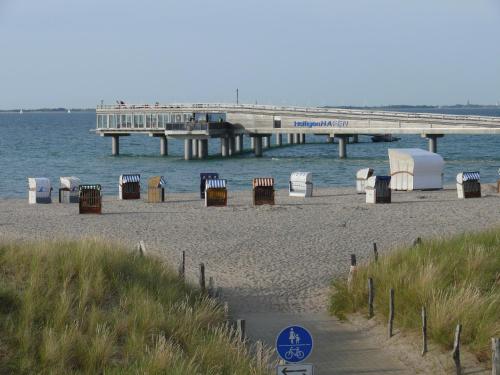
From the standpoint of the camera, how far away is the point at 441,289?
11.8m

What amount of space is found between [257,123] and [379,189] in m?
30.0

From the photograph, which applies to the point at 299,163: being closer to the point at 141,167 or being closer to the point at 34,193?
the point at 141,167

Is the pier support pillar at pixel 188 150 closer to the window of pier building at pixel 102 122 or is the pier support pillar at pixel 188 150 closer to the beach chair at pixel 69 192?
the window of pier building at pixel 102 122

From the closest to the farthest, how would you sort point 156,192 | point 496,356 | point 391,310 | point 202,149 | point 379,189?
point 496,356 → point 391,310 → point 379,189 → point 156,192 → point 202,149

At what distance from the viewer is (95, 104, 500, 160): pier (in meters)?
50.8

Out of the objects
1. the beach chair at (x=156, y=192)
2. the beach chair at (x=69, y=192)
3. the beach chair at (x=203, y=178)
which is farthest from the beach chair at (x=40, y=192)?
the beach chair at (x=203, y=178)

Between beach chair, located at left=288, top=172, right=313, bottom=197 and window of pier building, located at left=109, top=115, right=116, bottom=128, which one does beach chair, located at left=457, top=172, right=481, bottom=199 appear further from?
window of pier building, located at left=109, top=115, right=116, bottom=128

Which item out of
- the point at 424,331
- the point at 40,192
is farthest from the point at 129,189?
the point at 424,331

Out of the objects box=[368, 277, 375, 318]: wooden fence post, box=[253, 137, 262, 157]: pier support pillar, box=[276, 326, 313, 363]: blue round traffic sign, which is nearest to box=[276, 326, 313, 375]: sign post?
box=[276, 326, 313, 363]: blue round traffic sign

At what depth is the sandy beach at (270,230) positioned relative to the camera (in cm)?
1495

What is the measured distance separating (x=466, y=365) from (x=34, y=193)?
803 inches

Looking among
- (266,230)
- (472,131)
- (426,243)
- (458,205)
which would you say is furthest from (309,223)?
(472,131)

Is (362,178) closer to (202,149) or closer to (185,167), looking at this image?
(185,167)

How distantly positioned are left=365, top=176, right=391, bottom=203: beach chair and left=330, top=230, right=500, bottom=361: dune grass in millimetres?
11918
